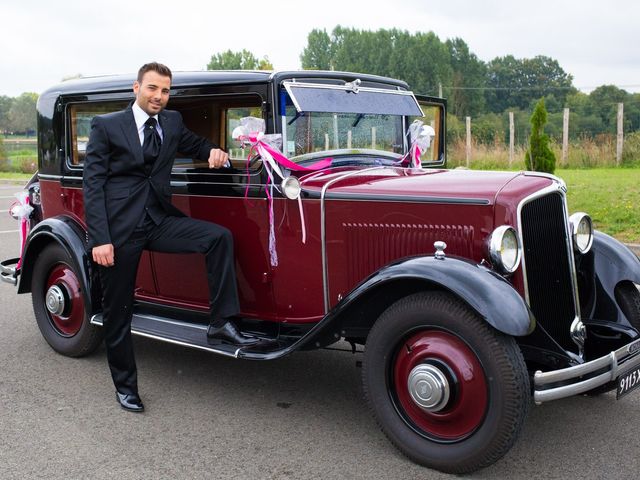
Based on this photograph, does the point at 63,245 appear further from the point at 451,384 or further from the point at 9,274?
the point at 451,384

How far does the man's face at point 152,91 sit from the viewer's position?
3615mm

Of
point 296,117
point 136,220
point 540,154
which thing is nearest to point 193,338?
point 136,220

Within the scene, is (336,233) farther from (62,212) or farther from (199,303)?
(62,212)

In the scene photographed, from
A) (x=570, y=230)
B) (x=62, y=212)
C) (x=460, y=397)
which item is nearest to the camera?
(x=460, y=397)

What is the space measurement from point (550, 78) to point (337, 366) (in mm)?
74653

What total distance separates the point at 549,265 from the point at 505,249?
422mm

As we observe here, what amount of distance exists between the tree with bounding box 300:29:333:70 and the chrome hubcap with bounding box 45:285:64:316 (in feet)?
227

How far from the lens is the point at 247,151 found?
12.7 ft

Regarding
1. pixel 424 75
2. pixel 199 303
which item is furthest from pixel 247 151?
pixel 424 75

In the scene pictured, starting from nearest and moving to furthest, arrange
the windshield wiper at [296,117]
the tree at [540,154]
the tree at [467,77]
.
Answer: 1. the windshield wiper at [296,117]
2. the tree at [540,154]
3. the tree at [467,77]

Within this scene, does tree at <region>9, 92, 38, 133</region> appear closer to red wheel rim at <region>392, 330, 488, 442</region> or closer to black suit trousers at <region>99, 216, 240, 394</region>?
black suit trousers at <region>99, 216, 240, 394</region>

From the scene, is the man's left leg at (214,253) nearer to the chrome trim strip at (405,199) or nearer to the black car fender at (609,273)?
the chrome trim strip at (405,199)

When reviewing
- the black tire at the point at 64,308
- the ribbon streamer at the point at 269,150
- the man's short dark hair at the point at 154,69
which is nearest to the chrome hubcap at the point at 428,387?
the ribbon streamer at the point at 269,150

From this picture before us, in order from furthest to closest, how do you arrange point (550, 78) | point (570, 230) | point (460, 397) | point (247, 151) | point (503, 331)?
point (550, 78), point (247, 151), point (570, 230), point (460, 397), point (503, 331)
